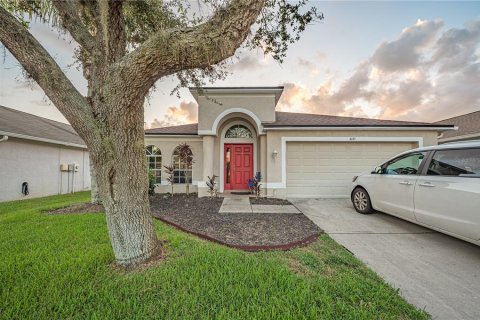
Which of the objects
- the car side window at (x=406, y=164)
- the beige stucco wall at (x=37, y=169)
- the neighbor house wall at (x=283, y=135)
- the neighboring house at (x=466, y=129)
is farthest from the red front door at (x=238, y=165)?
the beige stucco wall at (x=37, y=169)

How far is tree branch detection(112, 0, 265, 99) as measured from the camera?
237 cm

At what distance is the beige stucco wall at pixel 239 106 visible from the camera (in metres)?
8.93

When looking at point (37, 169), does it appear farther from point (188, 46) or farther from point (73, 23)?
point (188, 46)

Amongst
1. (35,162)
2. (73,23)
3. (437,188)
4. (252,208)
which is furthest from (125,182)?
(35,162)

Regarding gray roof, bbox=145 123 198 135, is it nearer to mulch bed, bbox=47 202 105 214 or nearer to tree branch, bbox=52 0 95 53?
mulch bed, bbox=47 202 105 214

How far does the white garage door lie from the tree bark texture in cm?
643

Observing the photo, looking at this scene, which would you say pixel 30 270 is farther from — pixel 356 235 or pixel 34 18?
pixel 356 235

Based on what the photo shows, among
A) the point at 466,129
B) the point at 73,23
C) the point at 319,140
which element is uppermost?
the point at 73,23

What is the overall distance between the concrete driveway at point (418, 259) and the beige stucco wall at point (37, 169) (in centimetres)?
1315

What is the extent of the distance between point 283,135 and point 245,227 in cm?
487

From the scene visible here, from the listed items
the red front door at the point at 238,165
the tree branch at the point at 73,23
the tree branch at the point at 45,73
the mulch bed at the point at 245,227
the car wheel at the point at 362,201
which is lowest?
the mulch bed at the point at 245,227

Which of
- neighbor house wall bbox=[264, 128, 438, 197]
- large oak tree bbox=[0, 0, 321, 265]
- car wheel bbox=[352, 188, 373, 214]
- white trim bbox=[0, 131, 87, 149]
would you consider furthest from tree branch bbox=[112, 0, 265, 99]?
white trim bbox=[0, 131, 87, 149]

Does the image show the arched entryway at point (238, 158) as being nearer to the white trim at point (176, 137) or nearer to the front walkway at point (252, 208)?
the white trim at point (176, 137)

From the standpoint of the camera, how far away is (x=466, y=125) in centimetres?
1164
